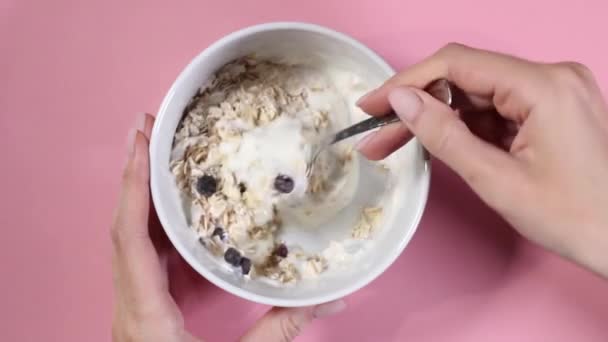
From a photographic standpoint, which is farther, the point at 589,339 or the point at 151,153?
the point at 589,339

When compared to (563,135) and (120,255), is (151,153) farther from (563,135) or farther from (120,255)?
(563,135)

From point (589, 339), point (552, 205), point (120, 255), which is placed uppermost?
point (552, 205)

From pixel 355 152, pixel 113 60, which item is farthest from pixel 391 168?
pixel 113 60

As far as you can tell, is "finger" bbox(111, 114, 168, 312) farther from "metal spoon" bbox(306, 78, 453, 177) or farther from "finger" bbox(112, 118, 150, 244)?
"metal spoon" bbox(306, 78, 453, 177)

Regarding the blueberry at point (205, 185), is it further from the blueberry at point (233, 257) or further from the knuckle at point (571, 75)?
the knuckle at point (571, 75)

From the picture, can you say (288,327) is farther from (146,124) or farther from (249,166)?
(146,124)

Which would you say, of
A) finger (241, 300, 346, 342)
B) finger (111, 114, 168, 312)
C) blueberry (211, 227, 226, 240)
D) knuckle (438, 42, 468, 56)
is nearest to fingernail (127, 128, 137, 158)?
finger (111, 114, 168, 312)

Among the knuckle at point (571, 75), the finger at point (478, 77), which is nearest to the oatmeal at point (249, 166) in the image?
the finger at point (478, 77)
